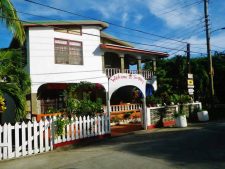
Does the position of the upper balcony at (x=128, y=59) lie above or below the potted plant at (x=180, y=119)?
above

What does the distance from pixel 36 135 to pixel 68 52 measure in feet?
35.0

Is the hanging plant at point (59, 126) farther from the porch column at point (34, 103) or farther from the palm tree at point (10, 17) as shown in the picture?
the porch column at point (34, 103)

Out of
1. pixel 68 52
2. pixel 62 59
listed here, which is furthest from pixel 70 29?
pixel 62 59

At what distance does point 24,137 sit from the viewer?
1094 centimetres

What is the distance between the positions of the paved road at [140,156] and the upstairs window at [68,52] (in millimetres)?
9226

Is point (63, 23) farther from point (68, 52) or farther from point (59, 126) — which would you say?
point (59, 126)

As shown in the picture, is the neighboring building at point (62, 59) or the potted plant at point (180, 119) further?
the neighboring building at point (62, 59)

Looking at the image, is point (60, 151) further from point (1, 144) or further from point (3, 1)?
point (3, 1)

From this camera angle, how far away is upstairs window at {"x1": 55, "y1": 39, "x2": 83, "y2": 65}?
2080cm

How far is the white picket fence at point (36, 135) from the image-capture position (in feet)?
34.5

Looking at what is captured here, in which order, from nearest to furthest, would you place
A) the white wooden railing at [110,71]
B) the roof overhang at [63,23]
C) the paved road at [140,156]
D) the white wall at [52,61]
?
the paved road at [140,156] < the roof overhang at [63,23] < the white wall at [52,61] < the white wooden railing at [110,71]

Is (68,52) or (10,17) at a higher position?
(68,52)

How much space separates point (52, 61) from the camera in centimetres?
2033

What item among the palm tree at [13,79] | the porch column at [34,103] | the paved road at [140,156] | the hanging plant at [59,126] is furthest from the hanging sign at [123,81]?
the porch column at [34,103]
